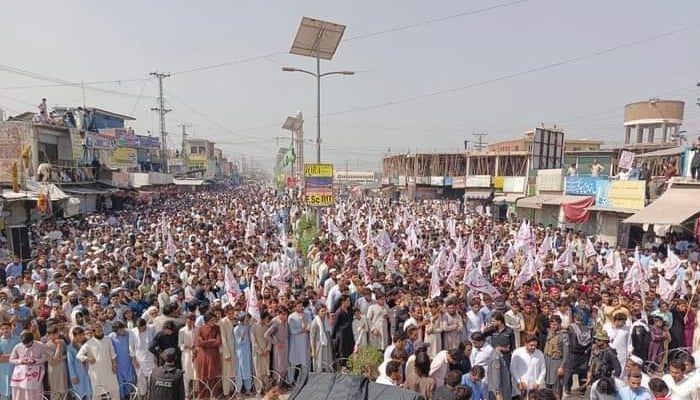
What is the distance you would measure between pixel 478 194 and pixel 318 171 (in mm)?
23953

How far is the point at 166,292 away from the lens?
28.3 feet

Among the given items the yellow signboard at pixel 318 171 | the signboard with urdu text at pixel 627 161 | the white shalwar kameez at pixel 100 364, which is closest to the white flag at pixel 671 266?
the signboard with urdu text at pixel 627 161

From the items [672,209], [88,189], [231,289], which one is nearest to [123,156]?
[88,189]

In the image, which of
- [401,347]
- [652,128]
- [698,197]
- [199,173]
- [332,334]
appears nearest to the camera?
[401,347]

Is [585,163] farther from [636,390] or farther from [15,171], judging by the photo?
[15,171]

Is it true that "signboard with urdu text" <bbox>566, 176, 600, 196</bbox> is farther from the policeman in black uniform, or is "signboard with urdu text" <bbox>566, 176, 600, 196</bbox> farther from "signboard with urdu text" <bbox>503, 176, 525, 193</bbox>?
the policeman in black uniform

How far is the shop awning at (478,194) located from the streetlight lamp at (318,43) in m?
22.8

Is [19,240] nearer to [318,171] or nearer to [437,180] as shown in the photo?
[318,171]

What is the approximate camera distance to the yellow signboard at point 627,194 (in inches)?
662

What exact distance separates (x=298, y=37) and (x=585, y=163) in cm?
1680

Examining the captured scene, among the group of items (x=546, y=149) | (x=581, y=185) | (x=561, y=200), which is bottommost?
(x=561, y=200)

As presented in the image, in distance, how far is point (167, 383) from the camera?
493 cm

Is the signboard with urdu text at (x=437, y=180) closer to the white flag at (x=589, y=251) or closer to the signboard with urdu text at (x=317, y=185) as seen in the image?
the signboard with urdu text at (x=317, y=185)

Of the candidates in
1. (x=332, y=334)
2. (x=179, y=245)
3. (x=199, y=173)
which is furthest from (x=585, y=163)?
(x=199, y=173)
